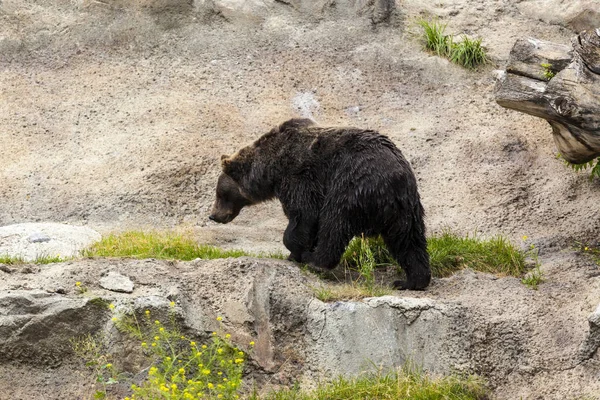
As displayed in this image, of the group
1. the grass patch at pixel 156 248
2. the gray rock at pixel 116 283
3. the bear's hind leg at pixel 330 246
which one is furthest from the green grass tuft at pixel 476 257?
the gray rock at pixel 116 283

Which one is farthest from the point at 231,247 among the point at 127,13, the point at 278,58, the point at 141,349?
the point at 127,13

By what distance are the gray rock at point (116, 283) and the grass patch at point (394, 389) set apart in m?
1.52

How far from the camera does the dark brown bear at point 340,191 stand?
9125 millimetres

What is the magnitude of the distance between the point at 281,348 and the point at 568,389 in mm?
2463

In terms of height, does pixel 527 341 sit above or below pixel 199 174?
above

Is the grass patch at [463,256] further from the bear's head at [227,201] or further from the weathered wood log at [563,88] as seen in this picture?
the bear's head at [227,201]

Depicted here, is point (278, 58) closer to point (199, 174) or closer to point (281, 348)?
point (199, 174)

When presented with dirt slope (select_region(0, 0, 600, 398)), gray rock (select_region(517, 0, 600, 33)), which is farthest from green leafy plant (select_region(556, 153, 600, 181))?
gray rock (select_region(517, 0, 600, 33))

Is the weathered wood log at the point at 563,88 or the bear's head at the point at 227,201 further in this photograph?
the bear's head at the point at 227,201

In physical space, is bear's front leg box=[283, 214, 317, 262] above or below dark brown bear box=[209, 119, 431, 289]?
below

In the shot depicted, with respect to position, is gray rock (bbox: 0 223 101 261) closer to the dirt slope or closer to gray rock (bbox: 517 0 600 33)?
the dirt slope

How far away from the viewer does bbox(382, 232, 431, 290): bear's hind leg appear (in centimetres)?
917

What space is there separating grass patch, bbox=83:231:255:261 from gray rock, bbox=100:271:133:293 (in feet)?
3.34

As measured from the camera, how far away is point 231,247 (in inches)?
425
